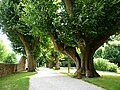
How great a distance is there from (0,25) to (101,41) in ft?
→ 52.6

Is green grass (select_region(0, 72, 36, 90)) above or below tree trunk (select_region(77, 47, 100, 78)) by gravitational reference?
below

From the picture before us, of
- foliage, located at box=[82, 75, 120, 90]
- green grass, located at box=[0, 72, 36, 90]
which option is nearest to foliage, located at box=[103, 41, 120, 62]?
foliage, located at box=[82, 75, 120, 90]

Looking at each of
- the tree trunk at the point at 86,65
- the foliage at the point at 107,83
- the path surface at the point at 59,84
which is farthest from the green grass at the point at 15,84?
the tree trunk at the point at 86,65

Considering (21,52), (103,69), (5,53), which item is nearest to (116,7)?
(103,69)

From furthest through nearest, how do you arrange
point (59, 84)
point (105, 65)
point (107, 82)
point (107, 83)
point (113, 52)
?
point (113, 52) < point (105, 65) < point (107, 82) < point (107, 83) < point (59, 84)

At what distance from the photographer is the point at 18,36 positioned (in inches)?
1278

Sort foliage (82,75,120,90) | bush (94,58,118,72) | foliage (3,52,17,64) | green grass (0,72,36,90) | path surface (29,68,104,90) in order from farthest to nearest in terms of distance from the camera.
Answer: foliage (3,52,17,64) < bush (94,58,118,72) < green grass (0,72,36,90) < foliage (82,75,120,90) < path surface (29,68,104,90)

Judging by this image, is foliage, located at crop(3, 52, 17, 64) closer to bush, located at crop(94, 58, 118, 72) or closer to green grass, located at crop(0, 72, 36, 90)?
bush, located at crop(94, 58, 118, 72)

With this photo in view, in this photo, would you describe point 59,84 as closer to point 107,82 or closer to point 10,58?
point 107,82

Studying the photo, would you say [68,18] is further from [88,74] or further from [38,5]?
[88,74]

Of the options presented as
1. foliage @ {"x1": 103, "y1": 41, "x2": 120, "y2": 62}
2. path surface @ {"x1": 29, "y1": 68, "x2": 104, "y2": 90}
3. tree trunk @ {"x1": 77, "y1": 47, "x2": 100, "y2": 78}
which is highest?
foliage @ {"x1": 103, "y1": 41, "x2": 120, "y2": 62}

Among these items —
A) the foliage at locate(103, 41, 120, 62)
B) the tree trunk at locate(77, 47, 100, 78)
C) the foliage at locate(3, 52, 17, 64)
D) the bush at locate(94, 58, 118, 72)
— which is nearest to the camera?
the tree trunk at locate(77, 47, 100, 78)

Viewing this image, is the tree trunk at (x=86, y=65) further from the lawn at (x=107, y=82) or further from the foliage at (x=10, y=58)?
the foliage at (x=10, y=58)

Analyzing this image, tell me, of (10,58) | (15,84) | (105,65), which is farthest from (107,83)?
(10,58)
